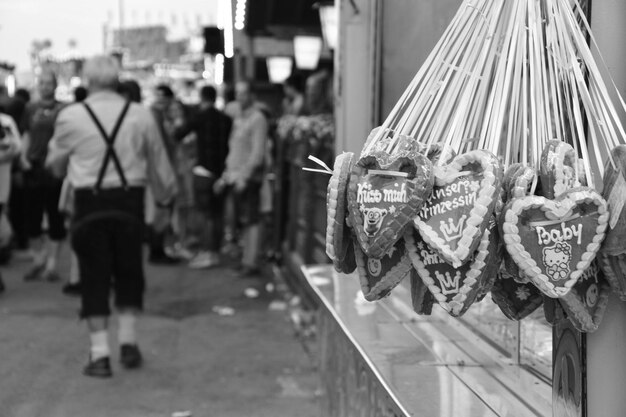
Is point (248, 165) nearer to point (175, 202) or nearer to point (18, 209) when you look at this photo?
point (175, 202)

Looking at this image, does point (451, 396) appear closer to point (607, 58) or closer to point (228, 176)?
point (607, 58)

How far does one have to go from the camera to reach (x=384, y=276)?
2.06m

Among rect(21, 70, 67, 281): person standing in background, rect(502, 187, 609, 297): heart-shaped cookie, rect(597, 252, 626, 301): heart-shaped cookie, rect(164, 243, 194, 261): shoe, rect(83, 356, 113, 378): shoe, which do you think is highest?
rect(502, 187, 609, 297): heart-shaped cookie

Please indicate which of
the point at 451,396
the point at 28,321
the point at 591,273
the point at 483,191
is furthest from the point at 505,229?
the point at 28,321

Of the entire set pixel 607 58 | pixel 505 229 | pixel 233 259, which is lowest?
pixel 233 259

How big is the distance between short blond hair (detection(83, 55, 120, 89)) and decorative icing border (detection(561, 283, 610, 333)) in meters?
4.91

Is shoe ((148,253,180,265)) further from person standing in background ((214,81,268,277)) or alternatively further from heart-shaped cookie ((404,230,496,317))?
heart-shaped cookie ((404,230,496,317))

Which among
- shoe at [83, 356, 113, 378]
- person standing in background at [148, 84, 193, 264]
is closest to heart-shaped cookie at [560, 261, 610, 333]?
shoe at [83, 356, 113, 378]

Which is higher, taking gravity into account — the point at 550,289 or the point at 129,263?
the point at 550,289

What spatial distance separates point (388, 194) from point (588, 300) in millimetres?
441

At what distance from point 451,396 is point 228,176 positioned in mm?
7826

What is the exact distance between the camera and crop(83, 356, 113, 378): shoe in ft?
20.7

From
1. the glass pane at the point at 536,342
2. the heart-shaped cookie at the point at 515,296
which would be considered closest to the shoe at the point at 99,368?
the glass pane at the point at 536,342

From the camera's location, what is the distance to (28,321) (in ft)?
26.6
